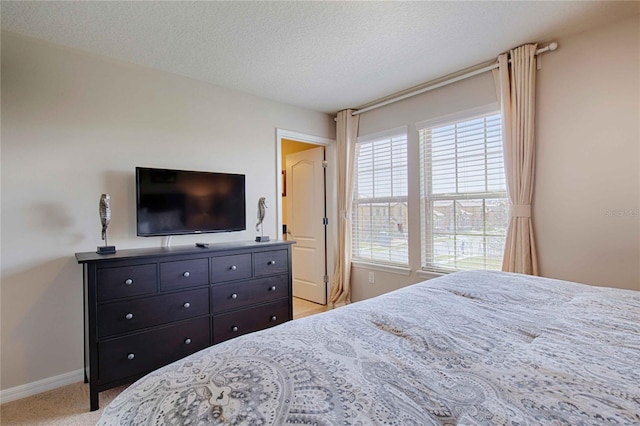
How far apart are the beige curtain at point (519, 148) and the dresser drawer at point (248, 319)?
1.96 metres

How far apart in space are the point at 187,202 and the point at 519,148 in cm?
277

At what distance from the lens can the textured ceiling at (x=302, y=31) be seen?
1941 mm

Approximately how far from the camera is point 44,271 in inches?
88.4

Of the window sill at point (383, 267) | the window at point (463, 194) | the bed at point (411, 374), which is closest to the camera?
the bed at point (411, 374)

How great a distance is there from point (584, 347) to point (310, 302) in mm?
3627

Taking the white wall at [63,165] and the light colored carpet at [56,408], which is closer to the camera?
the light colored carpet at [56,408]

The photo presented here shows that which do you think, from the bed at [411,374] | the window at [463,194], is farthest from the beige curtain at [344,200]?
the bed at [411,374]

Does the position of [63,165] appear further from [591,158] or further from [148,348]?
[591,158]

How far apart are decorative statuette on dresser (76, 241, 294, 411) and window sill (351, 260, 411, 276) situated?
4.13ft

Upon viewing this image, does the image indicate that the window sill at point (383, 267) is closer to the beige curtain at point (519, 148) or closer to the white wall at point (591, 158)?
the beige curtain at point (519, 148)

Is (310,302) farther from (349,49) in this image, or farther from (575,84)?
(575,84)

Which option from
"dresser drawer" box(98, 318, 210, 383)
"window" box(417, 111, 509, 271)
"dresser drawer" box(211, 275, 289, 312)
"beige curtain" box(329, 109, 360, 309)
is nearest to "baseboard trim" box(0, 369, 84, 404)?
"dresser drawer" box(98, 318, 210, 383)

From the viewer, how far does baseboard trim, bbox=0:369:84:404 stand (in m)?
2.11

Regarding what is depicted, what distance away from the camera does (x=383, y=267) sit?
3.62 meters
